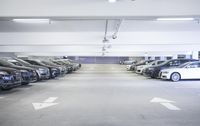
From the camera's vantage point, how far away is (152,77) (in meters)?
22.9

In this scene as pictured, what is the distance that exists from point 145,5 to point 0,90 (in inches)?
323

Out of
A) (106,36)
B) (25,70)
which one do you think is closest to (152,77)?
(106,36)

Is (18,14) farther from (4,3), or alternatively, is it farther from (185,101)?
(185,101)

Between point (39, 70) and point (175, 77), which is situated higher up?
point (39, 70)

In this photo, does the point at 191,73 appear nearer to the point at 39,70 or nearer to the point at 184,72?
the point at 184,72

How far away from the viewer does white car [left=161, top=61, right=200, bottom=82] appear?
19984 millimetres

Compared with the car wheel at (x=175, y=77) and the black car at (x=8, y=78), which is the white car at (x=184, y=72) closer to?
the car wheel at (x=175, y=77)

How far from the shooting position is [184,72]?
2009 cm

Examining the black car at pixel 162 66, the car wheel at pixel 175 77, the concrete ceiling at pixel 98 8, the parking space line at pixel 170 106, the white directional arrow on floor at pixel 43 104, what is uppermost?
the concrete ceiling at pixel 98 8

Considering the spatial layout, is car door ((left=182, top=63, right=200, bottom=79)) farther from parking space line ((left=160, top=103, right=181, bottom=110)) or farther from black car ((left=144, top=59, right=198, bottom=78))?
parking space line ((left=160, top=103, right=181, bottom=110))

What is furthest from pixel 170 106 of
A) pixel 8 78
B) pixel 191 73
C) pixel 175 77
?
pixel 191 73

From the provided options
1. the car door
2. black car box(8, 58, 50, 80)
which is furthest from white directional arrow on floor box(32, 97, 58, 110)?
the car door

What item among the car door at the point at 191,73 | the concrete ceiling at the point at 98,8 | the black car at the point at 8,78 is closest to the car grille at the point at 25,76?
the black car at the point at 8,78

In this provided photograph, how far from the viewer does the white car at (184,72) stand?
20.0 metres
